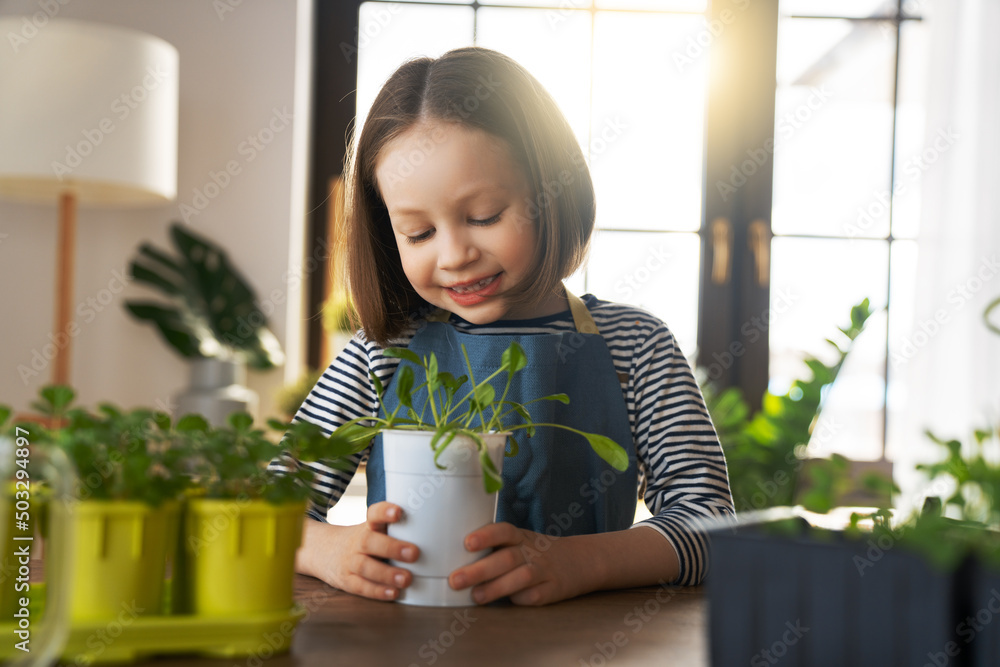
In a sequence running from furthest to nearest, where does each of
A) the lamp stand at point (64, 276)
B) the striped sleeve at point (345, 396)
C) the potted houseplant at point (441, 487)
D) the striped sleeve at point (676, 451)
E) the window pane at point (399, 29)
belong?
the window pane at point (399, 29), the lamp stand at point (64, 276), the striped sleeve at point (345, 396), the striped sleeve at point (676, 451), the potted houseplant at point (441, 487)

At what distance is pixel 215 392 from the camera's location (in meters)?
2.33

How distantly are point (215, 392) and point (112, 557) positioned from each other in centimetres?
195

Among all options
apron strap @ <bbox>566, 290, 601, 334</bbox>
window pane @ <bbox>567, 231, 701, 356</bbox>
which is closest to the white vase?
window pane @ <bbox>567, 231, 701, 356</bbox>

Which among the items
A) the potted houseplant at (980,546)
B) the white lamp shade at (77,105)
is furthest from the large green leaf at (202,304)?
the potted houseplant at (980,546)

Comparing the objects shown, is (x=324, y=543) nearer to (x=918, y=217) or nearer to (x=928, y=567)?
(x=928, y=567)

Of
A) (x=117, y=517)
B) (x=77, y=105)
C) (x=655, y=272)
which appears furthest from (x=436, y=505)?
(x=655, y=272)

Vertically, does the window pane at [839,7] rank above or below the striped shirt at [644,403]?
above

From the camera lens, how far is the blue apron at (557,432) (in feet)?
2.90

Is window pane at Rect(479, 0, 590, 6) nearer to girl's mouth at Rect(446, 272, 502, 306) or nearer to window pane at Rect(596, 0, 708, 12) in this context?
window pane at Rect(596, 0, 708, 12)

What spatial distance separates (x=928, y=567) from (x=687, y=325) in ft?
7.93

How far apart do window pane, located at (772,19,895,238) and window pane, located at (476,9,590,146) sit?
2.08 ft

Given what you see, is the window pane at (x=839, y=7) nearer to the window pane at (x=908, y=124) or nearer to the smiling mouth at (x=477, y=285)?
the window pane at (x=908, y=124)

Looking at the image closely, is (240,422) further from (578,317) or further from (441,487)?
(578,317)

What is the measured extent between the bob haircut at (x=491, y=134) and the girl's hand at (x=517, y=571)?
339 millimetres
